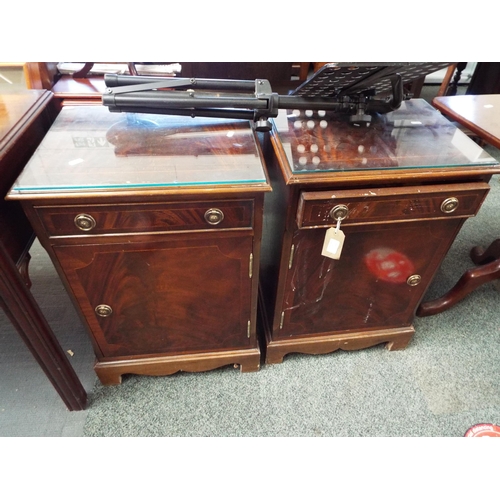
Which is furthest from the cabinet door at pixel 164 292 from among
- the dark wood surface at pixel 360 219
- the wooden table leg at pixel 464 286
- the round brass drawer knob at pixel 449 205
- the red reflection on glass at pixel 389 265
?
the wooden table leg at pixel 464 286

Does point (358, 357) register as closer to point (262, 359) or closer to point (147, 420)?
point (262, 359)

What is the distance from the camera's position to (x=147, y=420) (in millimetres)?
976

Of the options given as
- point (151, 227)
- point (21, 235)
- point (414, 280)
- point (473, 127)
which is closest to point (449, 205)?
point (414, 280)

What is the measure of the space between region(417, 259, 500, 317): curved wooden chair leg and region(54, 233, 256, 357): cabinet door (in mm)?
629

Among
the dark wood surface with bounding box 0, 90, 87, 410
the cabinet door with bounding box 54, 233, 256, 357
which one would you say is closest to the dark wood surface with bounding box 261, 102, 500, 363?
the cabinet door with bounding box 54, 233, 256, 357

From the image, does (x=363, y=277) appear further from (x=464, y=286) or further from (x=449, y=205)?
(x=464, y=286)

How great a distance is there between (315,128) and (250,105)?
0.16 meters

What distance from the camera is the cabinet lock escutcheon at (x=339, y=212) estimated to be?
0.74 meters

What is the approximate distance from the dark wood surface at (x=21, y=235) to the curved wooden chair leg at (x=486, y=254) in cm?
140

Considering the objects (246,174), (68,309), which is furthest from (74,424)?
(246,174)

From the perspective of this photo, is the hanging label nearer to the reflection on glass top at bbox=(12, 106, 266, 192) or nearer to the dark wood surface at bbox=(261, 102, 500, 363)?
the dark wood surface at bbox=(261, 102, 500, 363)

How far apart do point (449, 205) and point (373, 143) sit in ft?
0.66

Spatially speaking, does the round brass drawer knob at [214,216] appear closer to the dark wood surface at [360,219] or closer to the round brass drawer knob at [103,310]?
the dark wood surface at [360,219]

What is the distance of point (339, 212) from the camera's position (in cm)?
74
